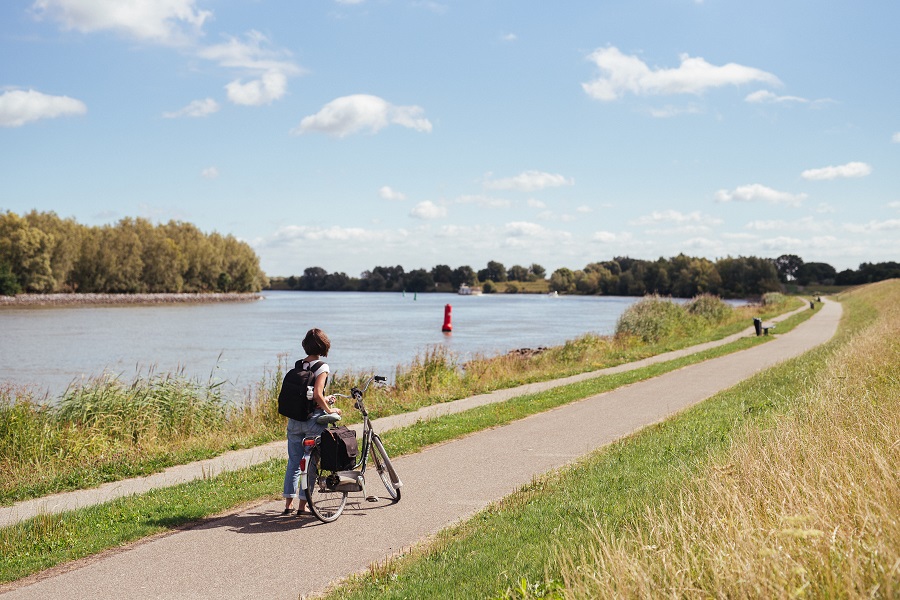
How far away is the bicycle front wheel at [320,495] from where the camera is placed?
7748mm

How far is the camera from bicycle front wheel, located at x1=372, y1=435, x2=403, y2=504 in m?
8.38

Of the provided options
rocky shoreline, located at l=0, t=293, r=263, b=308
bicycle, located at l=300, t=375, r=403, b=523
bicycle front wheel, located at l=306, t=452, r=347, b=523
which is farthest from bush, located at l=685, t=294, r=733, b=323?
rocky shoreline, located at l=0, t=293, r=263, b=308

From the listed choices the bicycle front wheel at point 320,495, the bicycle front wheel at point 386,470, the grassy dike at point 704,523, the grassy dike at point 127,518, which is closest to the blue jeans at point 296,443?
the bicycle front wheel at point 320,495

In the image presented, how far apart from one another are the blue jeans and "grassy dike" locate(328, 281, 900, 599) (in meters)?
1.80

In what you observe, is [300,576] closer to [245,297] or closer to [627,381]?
[627,381]

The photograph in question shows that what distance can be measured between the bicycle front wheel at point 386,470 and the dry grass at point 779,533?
301cm

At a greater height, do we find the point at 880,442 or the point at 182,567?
the point at 880,442

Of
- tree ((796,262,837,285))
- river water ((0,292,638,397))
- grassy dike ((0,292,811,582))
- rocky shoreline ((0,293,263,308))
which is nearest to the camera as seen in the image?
grassy dike ((0,292,811,582))

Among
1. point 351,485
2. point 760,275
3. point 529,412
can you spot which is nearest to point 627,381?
point 529,412

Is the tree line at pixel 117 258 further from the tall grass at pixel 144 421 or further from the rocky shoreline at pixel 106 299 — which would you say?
the tall grass at pixel 144 421

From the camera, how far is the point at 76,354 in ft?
115

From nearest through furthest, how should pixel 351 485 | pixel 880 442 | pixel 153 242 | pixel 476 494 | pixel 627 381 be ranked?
pixel 880 442, pixel 351 485, pixel 476 494, pixel 627 381, pixel 153 242

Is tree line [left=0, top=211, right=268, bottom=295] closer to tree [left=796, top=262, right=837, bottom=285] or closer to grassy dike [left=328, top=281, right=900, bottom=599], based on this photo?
grassy dike [left=328, top=281, right=900, bottom=599]

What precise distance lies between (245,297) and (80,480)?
5197 inches
